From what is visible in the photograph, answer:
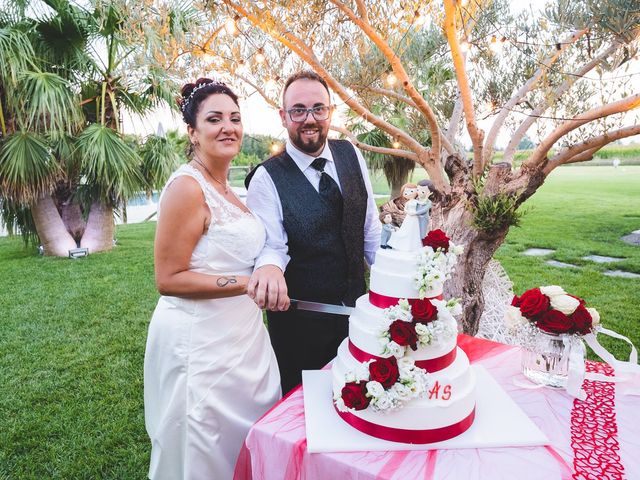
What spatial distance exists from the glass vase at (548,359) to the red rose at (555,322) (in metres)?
0.04

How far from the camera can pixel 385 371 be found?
1.25m

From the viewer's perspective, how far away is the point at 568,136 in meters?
3.08

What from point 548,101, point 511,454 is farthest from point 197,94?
point 548,101

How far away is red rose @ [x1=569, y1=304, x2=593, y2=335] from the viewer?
5.42ft

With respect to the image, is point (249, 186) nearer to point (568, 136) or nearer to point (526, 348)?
point (526, 348)

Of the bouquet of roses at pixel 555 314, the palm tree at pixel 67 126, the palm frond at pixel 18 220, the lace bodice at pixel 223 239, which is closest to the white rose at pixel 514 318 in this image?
the bouquet of roses at pixel 555 314

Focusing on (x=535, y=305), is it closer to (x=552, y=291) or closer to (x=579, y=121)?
(x=552, y=291)

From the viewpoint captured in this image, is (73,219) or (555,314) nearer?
(555,314)

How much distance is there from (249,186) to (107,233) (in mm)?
9218

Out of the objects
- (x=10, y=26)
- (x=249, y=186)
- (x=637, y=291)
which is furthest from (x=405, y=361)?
(x=10, y=26)

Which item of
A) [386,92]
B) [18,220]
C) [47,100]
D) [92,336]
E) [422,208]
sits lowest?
[92,336]

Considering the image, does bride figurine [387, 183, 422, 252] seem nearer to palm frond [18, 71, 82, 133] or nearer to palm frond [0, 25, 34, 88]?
palm frond [18, 71, 82, 133]

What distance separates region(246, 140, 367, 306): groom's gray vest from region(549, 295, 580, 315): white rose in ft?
3.42

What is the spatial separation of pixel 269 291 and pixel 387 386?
611 mm
